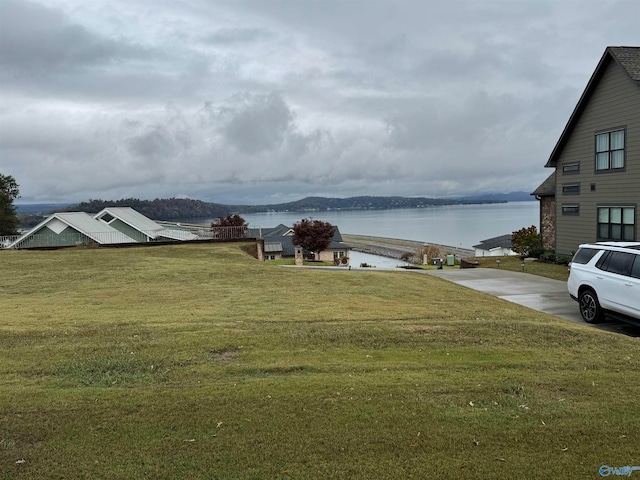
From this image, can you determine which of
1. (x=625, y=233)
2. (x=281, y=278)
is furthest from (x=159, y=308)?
(x=625, y=233)

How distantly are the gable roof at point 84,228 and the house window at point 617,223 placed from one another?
2772cm

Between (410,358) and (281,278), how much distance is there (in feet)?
29.6

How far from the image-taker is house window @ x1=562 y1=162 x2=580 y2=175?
78.3 feet

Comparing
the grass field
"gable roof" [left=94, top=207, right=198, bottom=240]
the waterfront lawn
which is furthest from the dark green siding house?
"gable roof" [left=94, top=207, right=198, bottom=240]

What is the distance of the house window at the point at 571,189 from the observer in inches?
941

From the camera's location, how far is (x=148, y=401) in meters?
5.16

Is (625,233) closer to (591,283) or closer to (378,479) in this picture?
(591,283)

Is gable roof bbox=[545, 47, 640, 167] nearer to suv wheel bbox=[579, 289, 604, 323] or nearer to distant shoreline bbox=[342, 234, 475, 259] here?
suv wheel bbox=[579, 289, 604, 323]

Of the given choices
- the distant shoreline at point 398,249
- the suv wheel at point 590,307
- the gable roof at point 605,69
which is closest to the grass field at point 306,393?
the suv wheel at point 590,307

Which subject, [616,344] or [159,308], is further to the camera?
[159,308]

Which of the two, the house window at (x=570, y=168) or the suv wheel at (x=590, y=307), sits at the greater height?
the house window at (x=570, y=168)

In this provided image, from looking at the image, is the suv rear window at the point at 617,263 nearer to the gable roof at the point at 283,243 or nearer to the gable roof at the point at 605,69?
the gable roof at the point at 605,69

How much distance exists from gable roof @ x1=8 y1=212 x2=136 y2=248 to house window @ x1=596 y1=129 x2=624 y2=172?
2790 cm

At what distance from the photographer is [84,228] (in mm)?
31797
